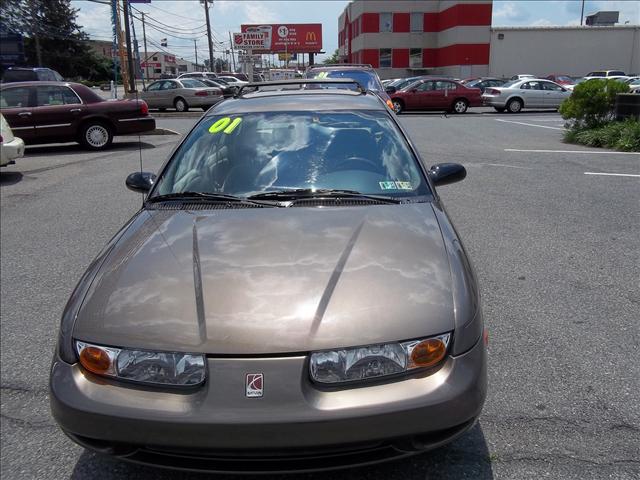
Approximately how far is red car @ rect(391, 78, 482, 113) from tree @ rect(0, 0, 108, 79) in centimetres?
6120

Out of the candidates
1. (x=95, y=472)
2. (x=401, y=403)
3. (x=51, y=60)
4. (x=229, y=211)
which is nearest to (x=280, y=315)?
(x=401, y=403)

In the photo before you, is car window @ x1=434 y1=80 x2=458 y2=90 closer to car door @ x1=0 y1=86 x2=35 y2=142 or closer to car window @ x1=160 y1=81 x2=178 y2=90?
car window @ x1=160 y1=81 x2=178 y2=90

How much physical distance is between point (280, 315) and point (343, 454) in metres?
0.53

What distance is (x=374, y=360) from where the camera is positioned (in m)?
1.99

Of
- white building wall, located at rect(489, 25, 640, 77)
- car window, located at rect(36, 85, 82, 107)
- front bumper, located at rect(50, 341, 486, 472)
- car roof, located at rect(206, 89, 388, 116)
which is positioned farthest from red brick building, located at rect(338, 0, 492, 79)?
front bumper, located at rect(50, 341, 486, 472)

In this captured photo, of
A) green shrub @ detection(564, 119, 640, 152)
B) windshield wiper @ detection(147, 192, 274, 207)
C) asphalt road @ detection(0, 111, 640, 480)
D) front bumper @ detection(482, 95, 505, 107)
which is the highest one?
windshield wiper @ detection(147, 192, 274, 207)

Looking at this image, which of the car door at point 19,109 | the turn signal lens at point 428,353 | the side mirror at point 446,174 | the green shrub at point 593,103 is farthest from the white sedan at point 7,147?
the green shrub at point 593,103

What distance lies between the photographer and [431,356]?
2.03m

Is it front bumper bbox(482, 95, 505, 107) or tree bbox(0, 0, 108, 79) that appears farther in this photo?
tree bbox(0, 0, 108, 79)

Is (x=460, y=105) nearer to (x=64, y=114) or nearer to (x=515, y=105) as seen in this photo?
(x=515, y=105)

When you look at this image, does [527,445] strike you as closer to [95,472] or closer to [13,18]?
[95,472]

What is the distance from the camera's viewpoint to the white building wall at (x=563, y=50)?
42625mm

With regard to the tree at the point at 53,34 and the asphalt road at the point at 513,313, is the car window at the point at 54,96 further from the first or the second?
the tree at the point at 53,34

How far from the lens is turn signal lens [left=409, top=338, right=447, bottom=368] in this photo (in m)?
2.01
